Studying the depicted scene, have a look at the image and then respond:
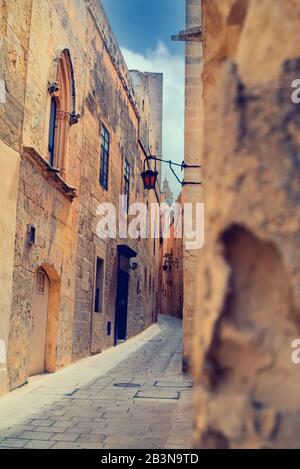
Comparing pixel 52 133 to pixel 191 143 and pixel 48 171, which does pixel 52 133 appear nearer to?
pixel 48 171

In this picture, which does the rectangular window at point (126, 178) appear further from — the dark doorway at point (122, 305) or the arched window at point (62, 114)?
the arched window at point (62, 114)

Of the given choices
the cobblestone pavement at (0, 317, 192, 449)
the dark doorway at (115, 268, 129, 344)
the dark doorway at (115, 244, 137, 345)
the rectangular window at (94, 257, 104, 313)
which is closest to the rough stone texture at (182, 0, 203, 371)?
the cobblestone pavement at (0, 317, 192, 449)

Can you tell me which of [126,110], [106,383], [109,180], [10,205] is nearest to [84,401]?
[106,383]

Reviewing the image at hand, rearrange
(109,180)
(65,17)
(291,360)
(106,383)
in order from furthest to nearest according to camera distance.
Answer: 1. (109,180)
2. (65,17)
3. (106,383)
4. (291,360)

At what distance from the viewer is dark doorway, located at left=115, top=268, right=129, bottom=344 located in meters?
14.7

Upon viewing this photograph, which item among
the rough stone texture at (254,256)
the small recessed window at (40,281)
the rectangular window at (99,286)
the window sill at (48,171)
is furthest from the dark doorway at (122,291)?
the rough stone texture at (254,256)

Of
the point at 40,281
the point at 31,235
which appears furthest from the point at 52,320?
the point at 31,235

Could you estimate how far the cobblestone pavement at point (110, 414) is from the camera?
4297 mm

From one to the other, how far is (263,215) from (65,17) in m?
9.61

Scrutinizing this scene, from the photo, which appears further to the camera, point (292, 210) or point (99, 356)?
point (99, 356)

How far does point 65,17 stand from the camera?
9.38 metres

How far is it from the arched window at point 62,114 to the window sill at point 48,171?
392 mm

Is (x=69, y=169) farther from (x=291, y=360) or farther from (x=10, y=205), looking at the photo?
(x=291, y=360)

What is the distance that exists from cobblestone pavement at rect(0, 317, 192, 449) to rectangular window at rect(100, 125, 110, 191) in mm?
5445
